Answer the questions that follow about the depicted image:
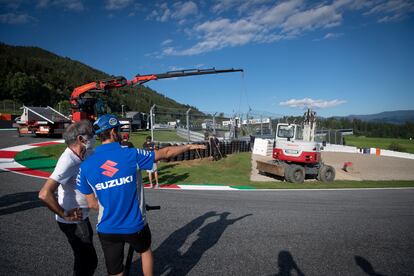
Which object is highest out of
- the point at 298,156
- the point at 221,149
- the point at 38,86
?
the point at 38,86

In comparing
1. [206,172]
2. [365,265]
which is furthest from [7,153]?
[365,265]

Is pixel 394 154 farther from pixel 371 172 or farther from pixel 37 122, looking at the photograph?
pixel 37 122

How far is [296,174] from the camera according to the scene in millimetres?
10883

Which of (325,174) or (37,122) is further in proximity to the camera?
(37,122)

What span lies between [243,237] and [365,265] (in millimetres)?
1896

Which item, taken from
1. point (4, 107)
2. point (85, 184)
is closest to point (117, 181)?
point (85, 184)

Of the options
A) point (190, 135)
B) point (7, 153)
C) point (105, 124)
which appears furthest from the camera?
point (190, 135)

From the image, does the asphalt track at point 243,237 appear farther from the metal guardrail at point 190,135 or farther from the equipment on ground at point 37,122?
the equipment on ground at point 37,122

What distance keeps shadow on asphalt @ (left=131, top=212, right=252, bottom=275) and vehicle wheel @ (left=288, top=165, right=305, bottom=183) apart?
235 inches

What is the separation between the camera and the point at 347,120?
71.1 meters

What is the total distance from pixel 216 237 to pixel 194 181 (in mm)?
5620

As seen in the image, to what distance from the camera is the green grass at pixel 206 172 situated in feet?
33.4

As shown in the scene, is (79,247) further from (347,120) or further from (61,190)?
(347,120)

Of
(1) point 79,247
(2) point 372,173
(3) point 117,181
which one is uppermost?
(3) point 117,181
